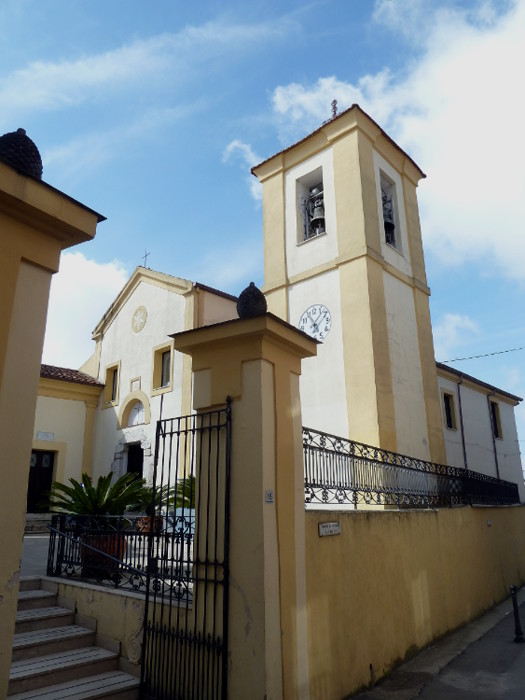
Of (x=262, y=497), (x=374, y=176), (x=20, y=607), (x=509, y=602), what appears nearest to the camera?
(x=262, y=497)

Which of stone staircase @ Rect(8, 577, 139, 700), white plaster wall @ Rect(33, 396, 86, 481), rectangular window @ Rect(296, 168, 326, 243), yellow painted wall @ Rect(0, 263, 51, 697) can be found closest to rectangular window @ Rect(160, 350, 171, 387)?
white plaster wall @ Rect(33, 396, 86, 481)

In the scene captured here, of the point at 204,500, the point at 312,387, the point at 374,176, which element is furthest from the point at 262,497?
the point at 374,176

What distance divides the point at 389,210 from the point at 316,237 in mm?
2751

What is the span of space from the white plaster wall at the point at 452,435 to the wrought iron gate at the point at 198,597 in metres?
16.1

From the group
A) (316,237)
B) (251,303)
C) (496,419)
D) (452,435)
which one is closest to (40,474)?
(316,237)

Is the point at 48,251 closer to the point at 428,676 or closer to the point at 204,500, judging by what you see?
the point at 204,500

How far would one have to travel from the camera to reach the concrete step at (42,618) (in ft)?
18.7

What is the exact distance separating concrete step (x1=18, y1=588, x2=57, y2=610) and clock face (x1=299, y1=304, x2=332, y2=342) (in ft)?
29.1

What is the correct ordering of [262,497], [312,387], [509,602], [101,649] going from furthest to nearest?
[312,387], [509,602], [101,649], [262,497]

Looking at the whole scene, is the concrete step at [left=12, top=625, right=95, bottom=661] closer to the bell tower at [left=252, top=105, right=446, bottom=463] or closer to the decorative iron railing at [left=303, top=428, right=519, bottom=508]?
the decorative iron railing at [left=303, top=428, right=519, bottom=508]

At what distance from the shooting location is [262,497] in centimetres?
483

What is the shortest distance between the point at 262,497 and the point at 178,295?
13.3 metres

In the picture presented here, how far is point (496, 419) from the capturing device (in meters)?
→ 25.2

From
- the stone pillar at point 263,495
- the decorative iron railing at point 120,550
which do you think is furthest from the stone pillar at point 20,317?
the decorative iron railing at point 120,550
